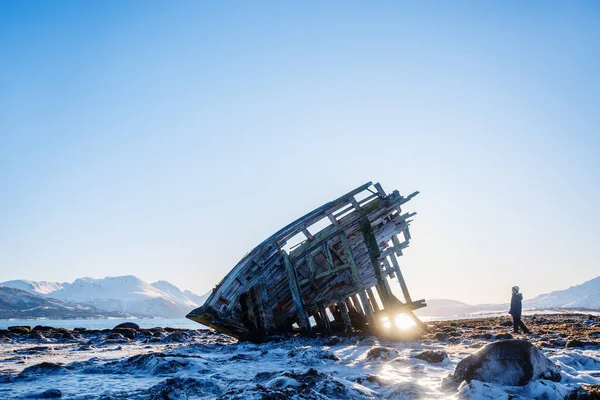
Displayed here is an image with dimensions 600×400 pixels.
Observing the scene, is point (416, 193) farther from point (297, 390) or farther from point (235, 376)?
point (297, 390)

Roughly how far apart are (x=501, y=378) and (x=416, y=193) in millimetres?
9655

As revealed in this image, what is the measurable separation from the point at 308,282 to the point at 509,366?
8082 millimetres

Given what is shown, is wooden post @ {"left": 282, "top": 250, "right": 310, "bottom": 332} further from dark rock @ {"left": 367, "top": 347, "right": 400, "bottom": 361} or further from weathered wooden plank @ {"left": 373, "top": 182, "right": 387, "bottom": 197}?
dark rock @ {"left": 367, "top": 347, "right": 400, "bottom": 361}

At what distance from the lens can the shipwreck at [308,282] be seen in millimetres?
10992

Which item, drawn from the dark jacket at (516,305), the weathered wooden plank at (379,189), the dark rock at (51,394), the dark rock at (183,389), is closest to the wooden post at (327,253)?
the weathered wooden plank at (379,189)

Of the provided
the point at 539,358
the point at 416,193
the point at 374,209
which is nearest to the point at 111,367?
the point at 539,358

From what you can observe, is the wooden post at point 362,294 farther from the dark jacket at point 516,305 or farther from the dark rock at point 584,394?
the dark rock at point 584,394

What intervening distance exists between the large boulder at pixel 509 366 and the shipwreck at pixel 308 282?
6769 mm

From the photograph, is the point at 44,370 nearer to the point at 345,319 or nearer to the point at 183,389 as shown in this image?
the point at 183,389

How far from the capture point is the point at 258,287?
11.5 m

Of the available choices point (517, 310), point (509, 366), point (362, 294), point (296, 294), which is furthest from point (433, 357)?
point (517, 310)

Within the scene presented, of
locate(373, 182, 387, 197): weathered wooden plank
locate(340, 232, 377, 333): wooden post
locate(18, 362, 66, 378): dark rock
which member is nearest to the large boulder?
locate(18, 362, 66, 378): dark rock

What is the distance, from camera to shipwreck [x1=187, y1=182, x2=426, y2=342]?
10992 millimetres

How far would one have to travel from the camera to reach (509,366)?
13.5ft
